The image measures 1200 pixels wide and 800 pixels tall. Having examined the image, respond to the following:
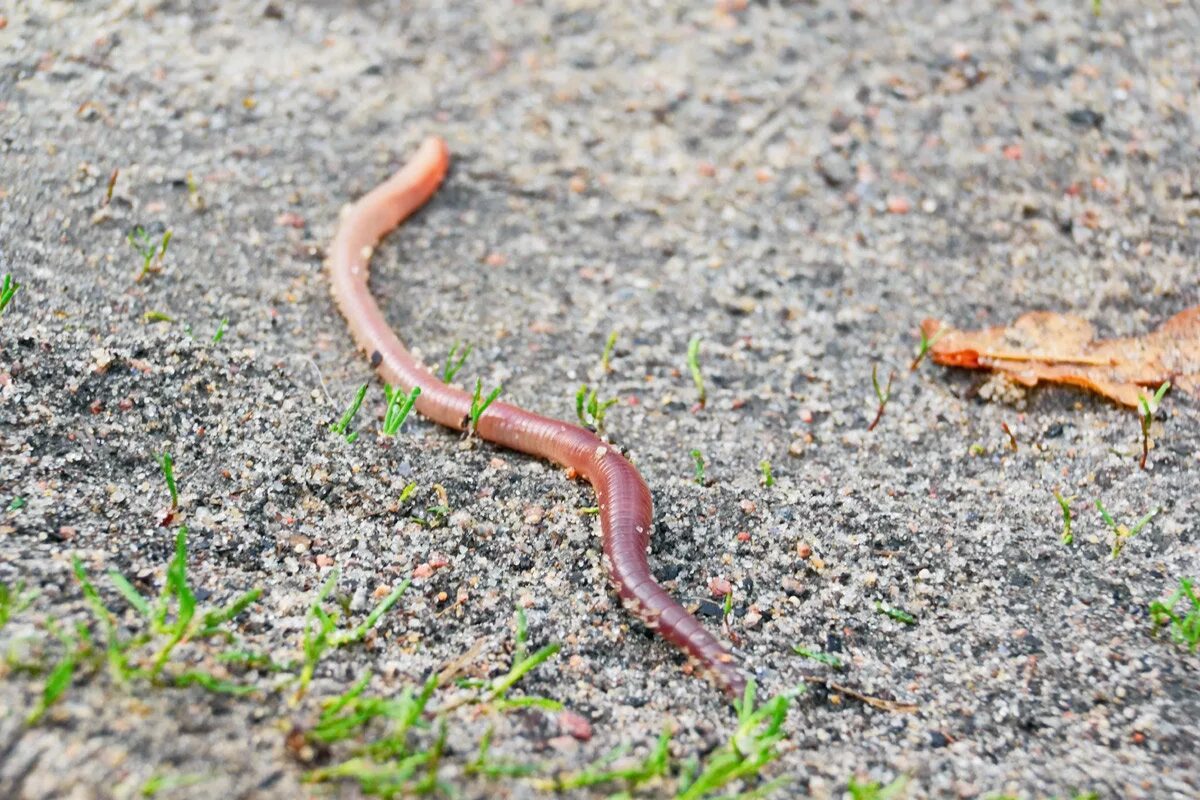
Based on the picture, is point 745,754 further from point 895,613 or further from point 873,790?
point 895,613

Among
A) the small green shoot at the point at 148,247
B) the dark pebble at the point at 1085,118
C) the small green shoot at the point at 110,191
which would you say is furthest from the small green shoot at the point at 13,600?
the dark pebble at the point at 1085,118

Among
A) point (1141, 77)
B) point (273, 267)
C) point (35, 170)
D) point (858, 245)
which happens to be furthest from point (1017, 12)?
point (35, 170)

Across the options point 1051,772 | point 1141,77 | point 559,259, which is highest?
point 1141,77

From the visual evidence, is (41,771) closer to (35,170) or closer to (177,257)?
(177,257)

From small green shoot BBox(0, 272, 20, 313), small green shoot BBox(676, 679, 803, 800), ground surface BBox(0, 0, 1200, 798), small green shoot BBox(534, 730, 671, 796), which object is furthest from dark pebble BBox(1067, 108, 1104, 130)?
small green shoot BBox(0, 272, 20, 313)

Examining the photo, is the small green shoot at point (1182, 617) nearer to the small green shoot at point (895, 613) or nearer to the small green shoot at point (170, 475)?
the small green shoot at point (895, 613)

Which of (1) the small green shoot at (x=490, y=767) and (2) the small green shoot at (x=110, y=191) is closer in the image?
(1) the small green shoot at (x=490, y=767)

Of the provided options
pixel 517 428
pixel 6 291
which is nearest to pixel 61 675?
pixel 6 291
